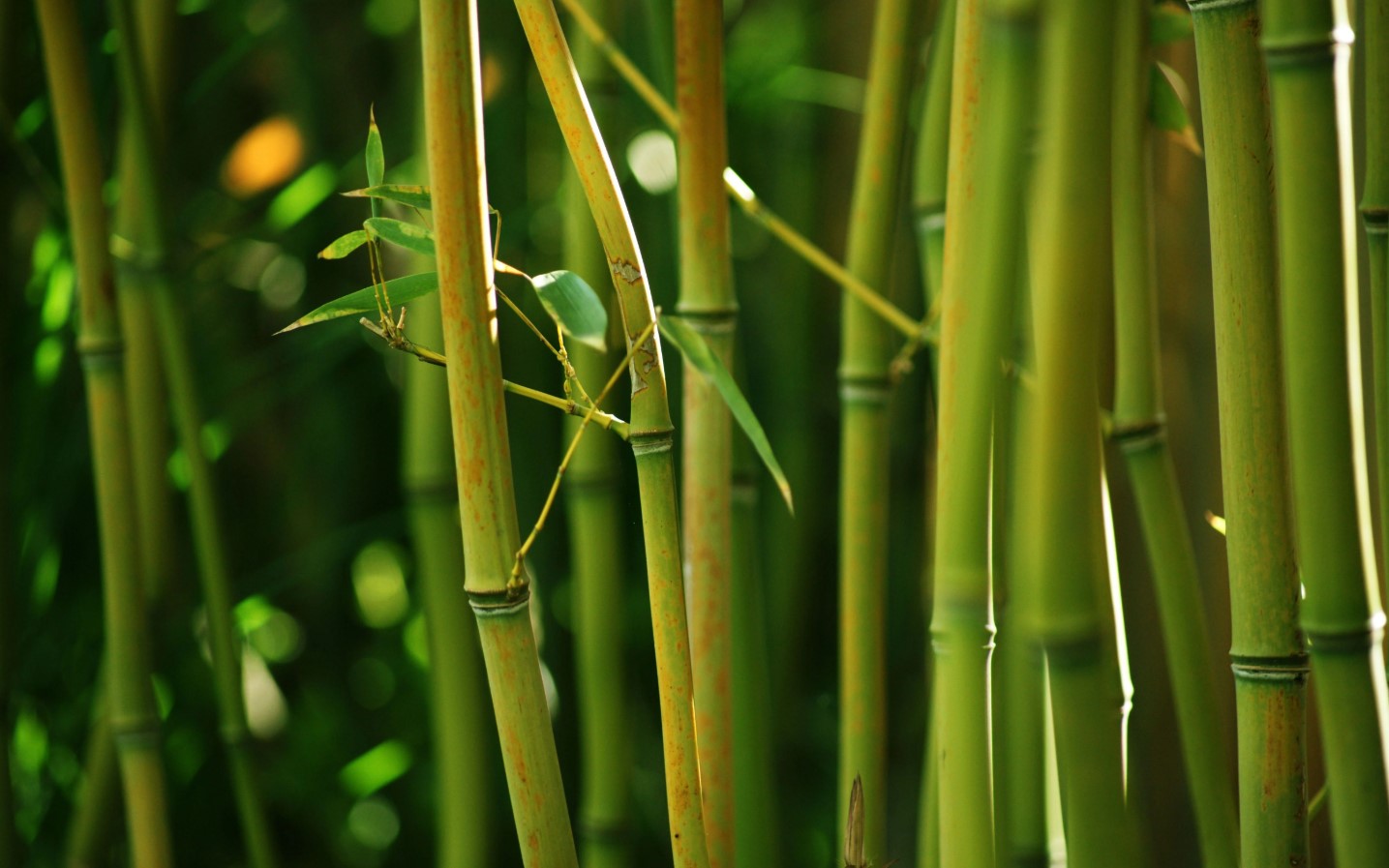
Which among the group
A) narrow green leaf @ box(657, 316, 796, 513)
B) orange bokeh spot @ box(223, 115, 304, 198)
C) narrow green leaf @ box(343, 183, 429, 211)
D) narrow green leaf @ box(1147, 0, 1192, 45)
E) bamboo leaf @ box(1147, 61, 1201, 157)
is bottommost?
narrow green leaf @ box(657, 316, 796, 513)

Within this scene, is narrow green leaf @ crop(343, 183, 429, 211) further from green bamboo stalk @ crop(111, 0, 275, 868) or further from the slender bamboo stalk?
green bamboo stalk @ crop(111, 0, 275, 868)

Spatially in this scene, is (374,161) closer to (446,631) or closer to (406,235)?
(406,235)

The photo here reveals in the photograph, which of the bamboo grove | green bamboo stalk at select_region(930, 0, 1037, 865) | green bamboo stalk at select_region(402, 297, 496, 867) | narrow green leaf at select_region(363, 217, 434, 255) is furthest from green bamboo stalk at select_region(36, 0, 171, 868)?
green bamboo stalk at select_region(930, 0, 1037, 865)

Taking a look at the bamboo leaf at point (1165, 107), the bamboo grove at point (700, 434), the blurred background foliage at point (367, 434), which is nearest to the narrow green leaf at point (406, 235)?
the bamboo grove at point (700, 434)

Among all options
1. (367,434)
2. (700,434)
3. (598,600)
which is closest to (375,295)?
(700,434)

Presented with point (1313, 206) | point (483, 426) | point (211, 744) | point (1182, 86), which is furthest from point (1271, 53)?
point (211, 744)

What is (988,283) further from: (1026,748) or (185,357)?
(185,357)

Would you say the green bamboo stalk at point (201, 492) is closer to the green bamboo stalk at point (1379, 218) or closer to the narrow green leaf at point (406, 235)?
the narrow green leaf at point (406, 235)

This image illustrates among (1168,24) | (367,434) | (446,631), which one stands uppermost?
(1168,24)
